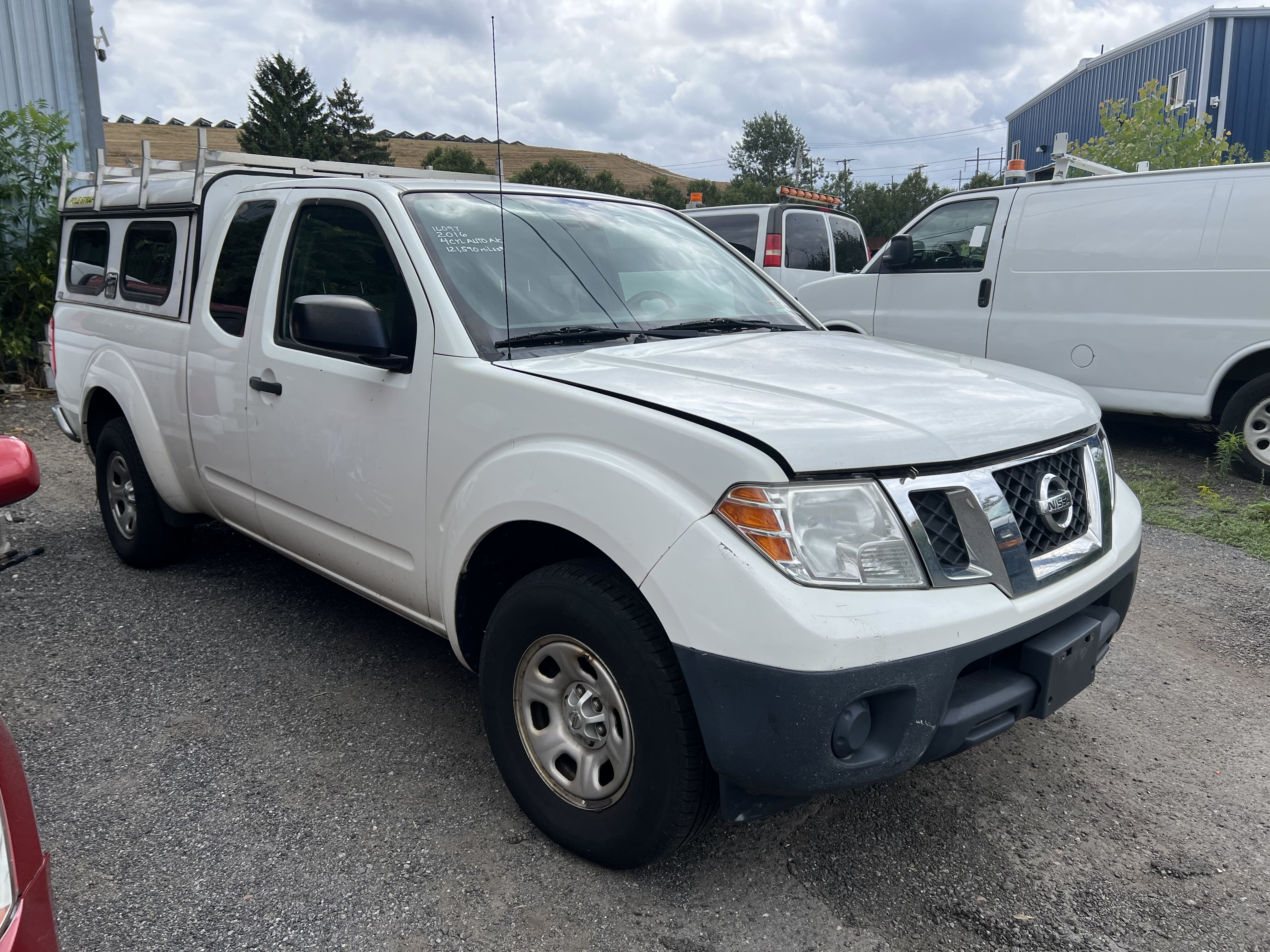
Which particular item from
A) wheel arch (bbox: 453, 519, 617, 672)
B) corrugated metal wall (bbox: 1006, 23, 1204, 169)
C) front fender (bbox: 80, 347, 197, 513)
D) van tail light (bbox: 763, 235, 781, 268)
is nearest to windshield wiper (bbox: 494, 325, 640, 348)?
wheel arch (bbox: 453, 519, 617, 672)

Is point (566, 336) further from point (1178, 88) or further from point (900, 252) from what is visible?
point (1178, 88)

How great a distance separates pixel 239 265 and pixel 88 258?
6.12 feet

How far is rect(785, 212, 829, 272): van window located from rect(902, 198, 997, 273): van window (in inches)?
110

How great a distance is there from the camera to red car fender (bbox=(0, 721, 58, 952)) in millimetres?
1353

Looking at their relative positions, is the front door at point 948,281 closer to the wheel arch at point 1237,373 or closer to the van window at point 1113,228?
the van window at point 1113,228

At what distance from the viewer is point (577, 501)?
235cm

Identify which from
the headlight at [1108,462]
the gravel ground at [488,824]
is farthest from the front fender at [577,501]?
the headlight at [1108,462]

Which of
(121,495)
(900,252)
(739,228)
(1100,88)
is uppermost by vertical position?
(1100,88)

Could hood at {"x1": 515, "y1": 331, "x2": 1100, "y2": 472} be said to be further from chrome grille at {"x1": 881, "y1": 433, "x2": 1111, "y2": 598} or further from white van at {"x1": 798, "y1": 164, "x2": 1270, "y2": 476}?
white van at {"x1": 798, "y1": 164, "x2": 1270, "y2": 476}

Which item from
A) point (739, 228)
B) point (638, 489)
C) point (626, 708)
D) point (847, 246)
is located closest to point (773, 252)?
point (739, 228)

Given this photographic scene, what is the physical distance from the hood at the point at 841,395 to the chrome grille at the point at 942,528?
8 centimetres

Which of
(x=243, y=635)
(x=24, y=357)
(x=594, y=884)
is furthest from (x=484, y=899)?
(x=24, y=357)

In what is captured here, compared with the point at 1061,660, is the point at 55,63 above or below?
above

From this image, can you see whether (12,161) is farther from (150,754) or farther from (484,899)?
(484,899)
